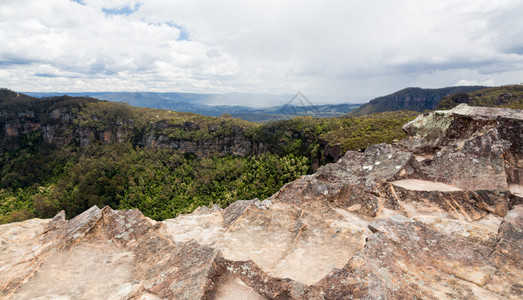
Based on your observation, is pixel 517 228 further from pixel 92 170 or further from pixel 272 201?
pixel 92 170

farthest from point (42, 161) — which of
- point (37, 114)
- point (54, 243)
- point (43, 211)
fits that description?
point (54, 243)

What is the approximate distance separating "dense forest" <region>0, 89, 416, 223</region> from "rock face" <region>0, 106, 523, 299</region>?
2400 cm

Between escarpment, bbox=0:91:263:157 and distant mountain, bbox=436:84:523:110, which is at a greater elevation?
distant mountain, bbox=436:84:523:110

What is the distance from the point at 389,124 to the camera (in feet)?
177

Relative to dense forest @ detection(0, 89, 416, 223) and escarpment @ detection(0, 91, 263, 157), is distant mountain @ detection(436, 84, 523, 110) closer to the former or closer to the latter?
dense forest @ detection(0, 89, 416, 223)

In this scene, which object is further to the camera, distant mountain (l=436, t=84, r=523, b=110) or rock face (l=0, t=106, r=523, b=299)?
distant mountain (l=436, t=84, r=523, b=110)

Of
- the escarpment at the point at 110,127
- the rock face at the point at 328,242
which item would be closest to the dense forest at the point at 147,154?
the escarpment at the point at 110,127

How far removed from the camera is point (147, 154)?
81.4 metres

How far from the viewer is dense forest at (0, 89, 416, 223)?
52.7 metres

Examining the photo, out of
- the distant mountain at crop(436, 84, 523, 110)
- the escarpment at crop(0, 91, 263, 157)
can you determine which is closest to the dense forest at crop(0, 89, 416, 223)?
the escarpment at crop(0, 91, 263, 157)

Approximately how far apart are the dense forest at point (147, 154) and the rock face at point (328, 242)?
2400 cm

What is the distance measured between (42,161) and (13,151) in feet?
71.4

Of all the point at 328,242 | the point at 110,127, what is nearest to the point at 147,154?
the point at 110,127

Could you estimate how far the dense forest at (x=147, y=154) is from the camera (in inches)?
2076
